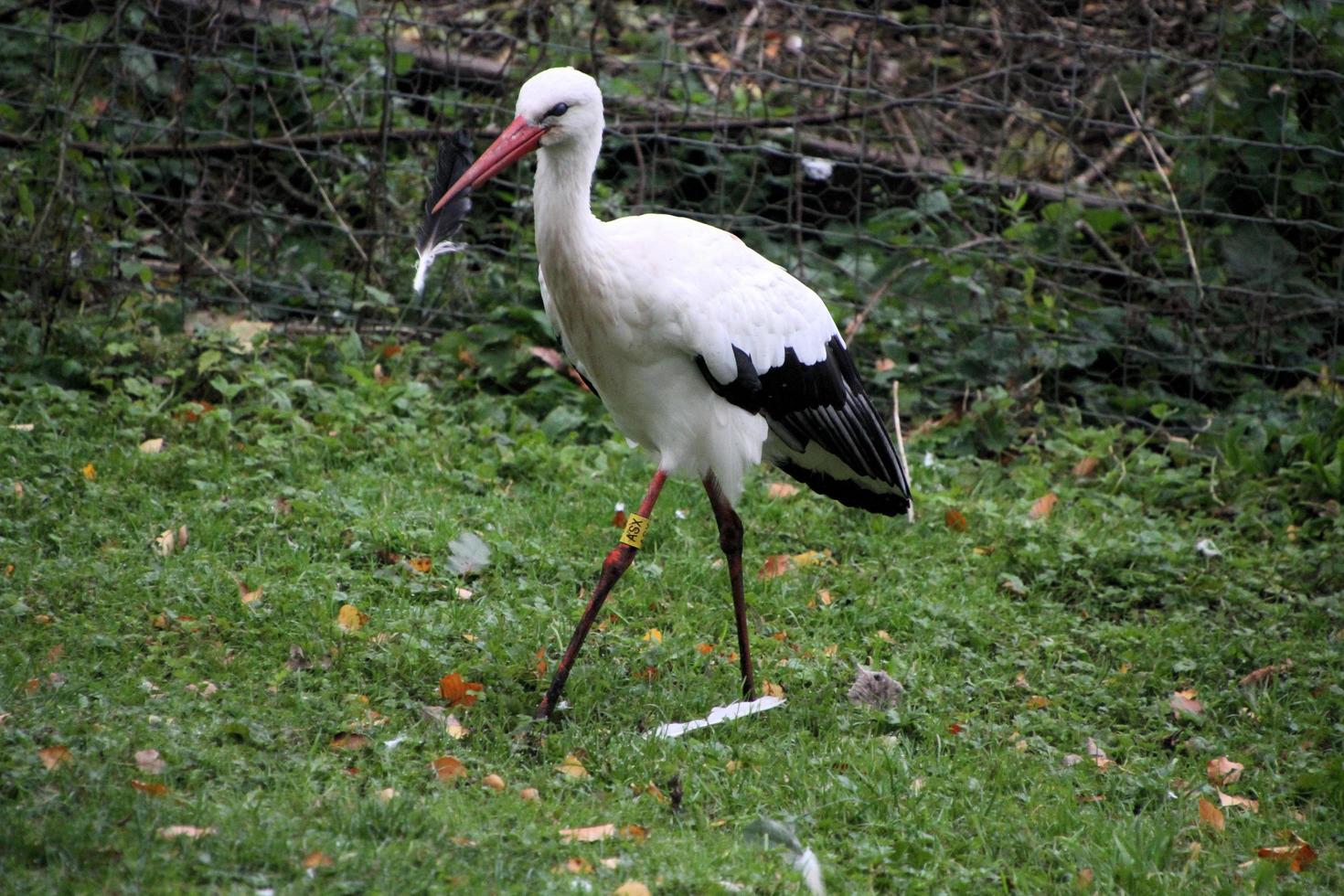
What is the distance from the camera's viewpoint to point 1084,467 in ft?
21.8

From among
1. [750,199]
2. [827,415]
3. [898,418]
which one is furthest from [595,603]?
[750,199]

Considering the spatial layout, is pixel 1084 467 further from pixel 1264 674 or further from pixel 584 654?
pixel 584 654

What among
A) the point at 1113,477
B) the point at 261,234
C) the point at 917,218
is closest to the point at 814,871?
the point at 1113,477

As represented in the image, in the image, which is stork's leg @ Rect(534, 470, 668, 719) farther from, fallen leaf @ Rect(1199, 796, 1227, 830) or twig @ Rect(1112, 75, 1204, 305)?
twig @ Rect(1112, 75, 1204, 305)

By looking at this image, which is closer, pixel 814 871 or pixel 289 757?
pixel 814 871

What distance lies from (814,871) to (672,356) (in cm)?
164

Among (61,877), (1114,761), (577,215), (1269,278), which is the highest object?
(577,215)

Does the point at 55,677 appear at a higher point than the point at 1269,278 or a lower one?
lower

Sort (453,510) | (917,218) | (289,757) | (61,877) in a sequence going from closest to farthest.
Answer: (61,877), (289,757), (453,510), (917,218)

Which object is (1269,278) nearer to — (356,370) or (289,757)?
(356,370)

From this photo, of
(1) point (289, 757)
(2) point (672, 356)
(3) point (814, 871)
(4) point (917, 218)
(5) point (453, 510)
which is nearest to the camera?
(3) point (814, 871)

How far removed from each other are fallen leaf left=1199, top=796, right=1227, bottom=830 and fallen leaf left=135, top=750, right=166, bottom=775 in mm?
2750

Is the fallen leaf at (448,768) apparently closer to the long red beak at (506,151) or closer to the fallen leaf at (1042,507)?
the long red beak at (506,151)

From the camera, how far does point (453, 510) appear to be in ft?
18.5
